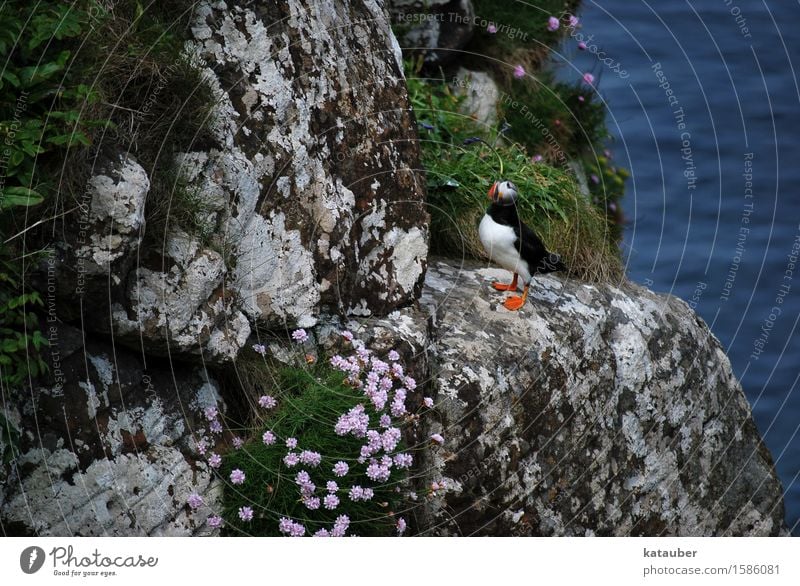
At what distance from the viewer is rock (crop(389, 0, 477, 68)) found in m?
8.08

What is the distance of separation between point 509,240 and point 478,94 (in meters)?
2.79

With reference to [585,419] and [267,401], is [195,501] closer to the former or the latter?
[267,401]

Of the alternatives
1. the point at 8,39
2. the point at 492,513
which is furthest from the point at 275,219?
the point at 492,513

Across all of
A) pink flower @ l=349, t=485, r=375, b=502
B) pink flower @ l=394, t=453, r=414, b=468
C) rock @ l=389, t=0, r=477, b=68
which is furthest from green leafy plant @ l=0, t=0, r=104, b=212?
rock @ l=389, t=0, r=477, b=68

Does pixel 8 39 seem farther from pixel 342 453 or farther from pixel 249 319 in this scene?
pixel 342 453

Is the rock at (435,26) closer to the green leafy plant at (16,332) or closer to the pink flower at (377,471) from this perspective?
the pink flower at (377,471)

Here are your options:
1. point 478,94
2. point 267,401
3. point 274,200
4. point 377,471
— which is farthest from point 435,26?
point 377,471

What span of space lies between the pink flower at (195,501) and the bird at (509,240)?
90.4 inches

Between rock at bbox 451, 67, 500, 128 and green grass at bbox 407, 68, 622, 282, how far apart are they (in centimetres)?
48

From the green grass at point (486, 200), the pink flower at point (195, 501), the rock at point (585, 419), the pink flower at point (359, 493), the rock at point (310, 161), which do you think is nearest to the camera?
the pink flower at point (195, 501)

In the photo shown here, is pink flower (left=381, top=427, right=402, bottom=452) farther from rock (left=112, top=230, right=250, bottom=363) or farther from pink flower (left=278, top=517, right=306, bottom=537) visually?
rock (left=112, top=230, right=250, bottom=363)

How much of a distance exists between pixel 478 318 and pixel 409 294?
1.70 feet

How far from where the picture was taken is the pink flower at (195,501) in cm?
464

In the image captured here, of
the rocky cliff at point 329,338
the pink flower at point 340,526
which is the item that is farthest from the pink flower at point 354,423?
the rocky cliff at point 329,338
